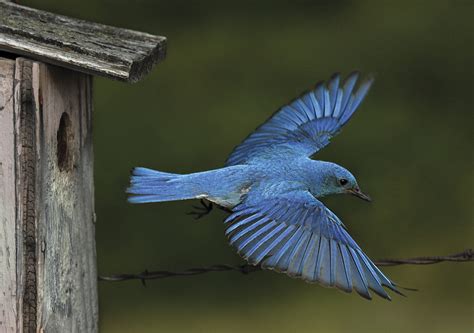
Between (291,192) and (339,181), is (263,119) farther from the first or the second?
(291,192)

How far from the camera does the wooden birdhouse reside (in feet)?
12.8

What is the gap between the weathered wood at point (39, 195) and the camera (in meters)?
3.93

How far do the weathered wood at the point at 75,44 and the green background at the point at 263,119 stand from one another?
11.6 ft

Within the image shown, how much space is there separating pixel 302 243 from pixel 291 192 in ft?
1.43

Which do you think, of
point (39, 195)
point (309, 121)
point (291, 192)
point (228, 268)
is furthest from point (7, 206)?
point (309, 121)

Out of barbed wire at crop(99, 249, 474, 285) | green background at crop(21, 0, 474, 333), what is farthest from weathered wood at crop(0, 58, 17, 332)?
green background at crop(21, 0, 474, 333)

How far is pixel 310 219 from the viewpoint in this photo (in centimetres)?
481

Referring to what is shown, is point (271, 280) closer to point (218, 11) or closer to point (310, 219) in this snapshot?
point (218, 11)

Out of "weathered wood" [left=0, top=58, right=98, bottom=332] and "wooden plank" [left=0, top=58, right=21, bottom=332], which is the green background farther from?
"wooden plank" [left=0, top=58, right=21, bottom=332]

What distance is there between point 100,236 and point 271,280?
122 centimetres

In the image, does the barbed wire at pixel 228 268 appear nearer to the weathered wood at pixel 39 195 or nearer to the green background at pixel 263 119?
the weathered wood at pixel 39 195

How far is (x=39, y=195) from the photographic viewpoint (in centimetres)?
396

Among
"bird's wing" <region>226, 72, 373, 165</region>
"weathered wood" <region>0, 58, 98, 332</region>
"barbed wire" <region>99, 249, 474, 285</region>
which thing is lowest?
"barbed wire" <region>99, 249, 474, 285</region>

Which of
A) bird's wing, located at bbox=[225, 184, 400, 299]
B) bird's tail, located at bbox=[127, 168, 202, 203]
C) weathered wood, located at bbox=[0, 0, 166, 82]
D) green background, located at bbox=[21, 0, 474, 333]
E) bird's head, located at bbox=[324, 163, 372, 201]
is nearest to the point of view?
weathered wood, located at bbox=[0, 0, 166, 82]
